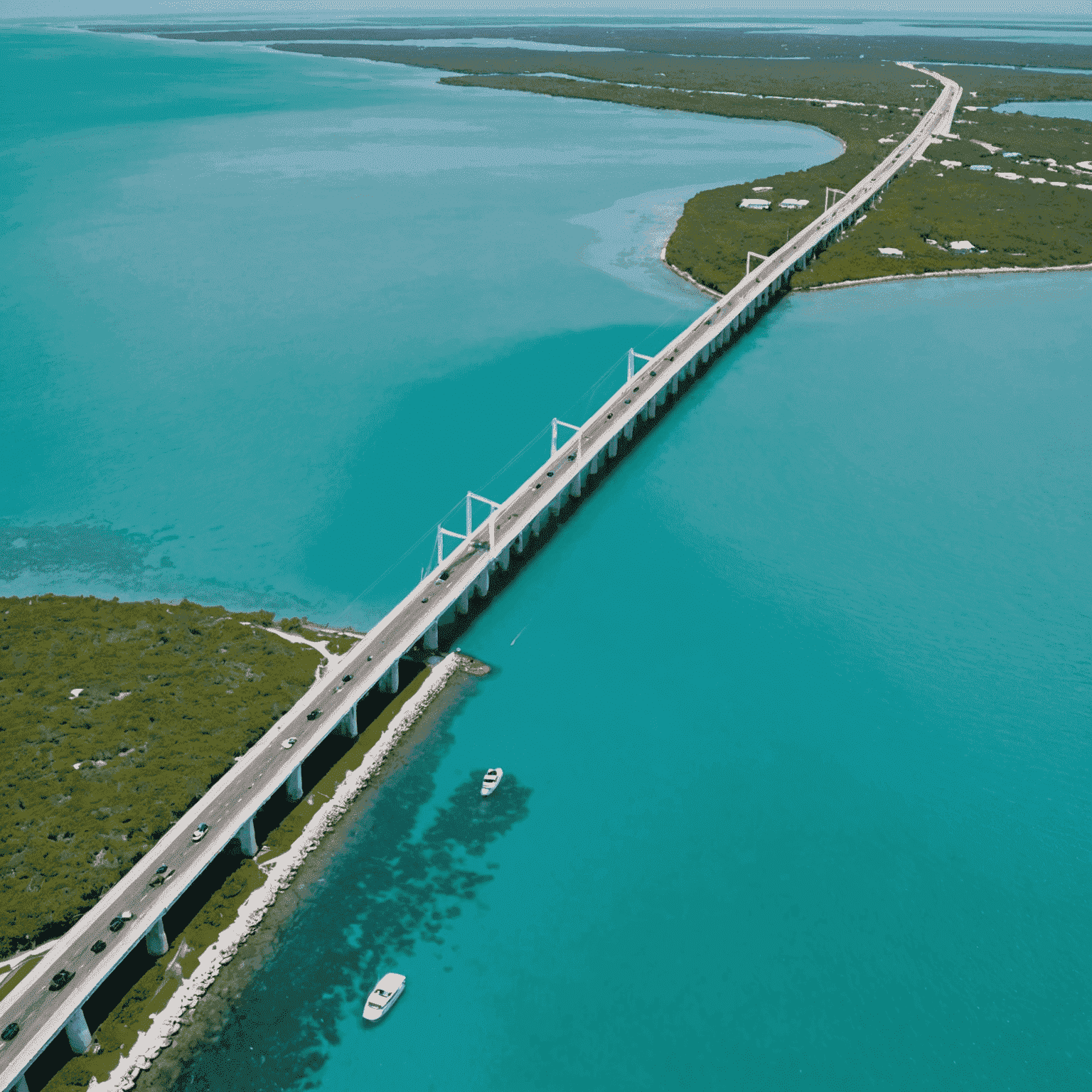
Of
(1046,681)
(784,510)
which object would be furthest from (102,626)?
(1046,681)

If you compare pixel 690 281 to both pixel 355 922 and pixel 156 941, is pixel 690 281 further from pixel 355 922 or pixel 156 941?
pixel 156 941

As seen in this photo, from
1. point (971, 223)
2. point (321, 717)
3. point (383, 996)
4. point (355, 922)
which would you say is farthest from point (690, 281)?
point (383, 996)

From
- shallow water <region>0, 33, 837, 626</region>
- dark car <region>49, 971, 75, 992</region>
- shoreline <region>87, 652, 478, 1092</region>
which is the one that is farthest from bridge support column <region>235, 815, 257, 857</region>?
shallow water <region>0, 33, 837, 626</region>

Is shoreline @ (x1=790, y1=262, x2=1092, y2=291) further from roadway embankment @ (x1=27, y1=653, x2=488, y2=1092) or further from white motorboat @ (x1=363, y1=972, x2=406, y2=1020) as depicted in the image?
Result: white motorboat @ (x1=363, y1=972, x2=406, y2=1020)

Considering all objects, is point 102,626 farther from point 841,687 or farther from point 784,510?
point 784,510

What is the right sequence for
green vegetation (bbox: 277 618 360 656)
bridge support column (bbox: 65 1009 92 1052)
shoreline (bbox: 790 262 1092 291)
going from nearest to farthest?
bridge support column (bbox: 65 1009 92 1052) → green vegetation (bbox: 277 618 360 656) → shoreline (bbox: 790 262 1092 291)

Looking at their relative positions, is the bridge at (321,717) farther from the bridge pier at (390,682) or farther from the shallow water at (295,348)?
the shallow water at (295,348)
